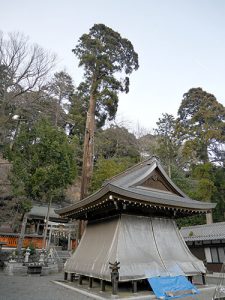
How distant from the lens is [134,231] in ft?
29.5

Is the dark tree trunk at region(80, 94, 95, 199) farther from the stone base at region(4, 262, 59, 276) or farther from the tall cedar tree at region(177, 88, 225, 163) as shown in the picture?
the tall cedar tree at region(177, 88, 225, 163)

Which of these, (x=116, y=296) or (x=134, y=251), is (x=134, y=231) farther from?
(x=116, y=296)

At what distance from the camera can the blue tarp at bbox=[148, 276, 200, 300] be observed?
7570mm

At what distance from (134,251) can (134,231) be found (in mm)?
711

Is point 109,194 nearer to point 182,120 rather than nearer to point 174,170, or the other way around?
point 174,170

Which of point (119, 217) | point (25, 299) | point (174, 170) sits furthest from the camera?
point (174, 170)

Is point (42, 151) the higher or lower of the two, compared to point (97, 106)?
lower

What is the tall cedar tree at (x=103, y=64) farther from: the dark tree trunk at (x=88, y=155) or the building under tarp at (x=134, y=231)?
the building under tarp at (x=134, y=231)

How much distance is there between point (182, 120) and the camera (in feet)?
109

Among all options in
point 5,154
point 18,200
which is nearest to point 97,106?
point 5,154

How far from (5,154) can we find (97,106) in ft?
28.1

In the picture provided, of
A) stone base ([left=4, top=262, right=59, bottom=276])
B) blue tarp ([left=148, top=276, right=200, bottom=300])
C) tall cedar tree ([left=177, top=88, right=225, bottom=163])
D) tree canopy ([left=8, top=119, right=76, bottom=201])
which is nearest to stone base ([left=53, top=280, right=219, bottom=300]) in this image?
blue tarp ([left=148, top=276, right=200, bottom=300])

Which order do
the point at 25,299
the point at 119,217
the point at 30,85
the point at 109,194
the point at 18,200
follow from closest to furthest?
1. the point at 25,299
2. the point at 109,194
3. the point at 119,217
4. the point at 18,200
5. the point at 30,85

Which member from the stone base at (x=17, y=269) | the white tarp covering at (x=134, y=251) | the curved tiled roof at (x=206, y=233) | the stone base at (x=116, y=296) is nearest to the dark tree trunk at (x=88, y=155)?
the stone base at (x=17, y=269)
